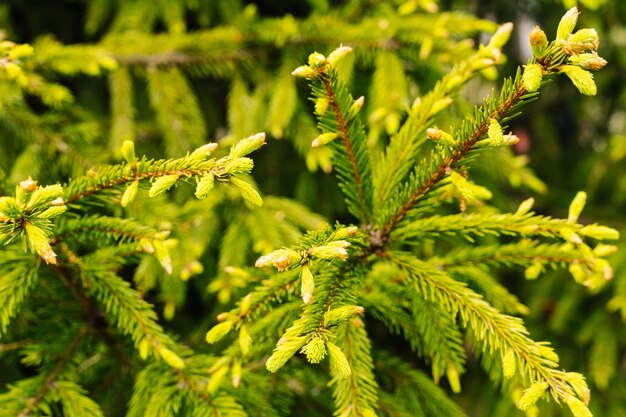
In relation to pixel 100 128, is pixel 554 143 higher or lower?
lower

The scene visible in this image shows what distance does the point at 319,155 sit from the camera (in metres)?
1.72

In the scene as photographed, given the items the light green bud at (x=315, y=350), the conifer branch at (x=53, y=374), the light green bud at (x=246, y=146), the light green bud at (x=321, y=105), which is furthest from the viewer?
the conifer branch at (x=53, y=374)

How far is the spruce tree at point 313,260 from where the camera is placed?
0.86m

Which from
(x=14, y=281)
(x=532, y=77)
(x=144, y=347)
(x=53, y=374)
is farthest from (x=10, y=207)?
(x=532, y=77)

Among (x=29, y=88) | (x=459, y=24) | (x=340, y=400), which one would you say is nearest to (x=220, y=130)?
(x=29, y=88)

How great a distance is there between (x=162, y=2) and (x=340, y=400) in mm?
1837

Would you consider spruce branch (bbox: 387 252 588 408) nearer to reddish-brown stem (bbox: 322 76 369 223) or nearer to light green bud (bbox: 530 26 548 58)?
reddish-brown stem (bbox: 322 76 369 223)

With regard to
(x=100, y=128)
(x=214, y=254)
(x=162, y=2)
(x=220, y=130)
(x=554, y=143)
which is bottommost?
(x=214, y=254)

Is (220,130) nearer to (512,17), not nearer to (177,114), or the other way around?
(177,114)

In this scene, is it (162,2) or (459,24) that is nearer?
(459,24)

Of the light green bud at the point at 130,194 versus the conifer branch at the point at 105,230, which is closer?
the light green bud at the point at 130,194

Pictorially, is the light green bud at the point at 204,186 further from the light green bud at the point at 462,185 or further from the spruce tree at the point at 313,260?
the light green bud at the point at 462,185

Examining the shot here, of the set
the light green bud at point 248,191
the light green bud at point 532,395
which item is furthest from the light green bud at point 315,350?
the light green bud at point 532,395

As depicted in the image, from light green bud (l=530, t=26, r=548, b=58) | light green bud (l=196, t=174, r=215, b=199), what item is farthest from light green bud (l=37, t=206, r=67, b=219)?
light green bud (l=530, t=26, r=548, b=58)
